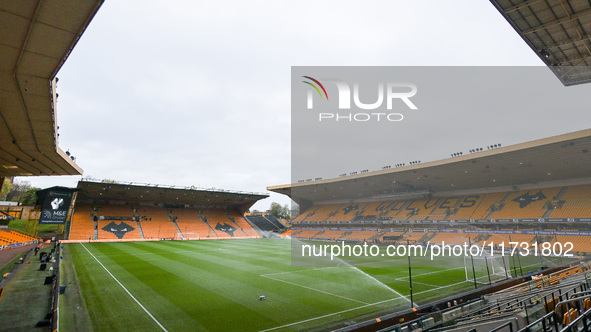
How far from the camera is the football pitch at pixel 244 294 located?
9.27 m

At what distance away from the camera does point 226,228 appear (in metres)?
57.6

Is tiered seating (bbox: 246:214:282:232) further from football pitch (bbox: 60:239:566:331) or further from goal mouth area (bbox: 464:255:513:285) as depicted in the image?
goal mouth area (bbox: 464:255:513:285)

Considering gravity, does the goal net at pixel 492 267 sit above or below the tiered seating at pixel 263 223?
below

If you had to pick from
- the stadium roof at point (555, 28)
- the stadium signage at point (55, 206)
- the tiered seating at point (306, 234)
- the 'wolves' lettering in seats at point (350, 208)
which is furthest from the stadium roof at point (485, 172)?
the stadium signage at point (55, 206)

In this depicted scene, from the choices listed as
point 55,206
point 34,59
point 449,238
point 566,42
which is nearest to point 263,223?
point 449,238

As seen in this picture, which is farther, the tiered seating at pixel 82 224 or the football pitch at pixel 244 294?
the tiered seating at pixel 82 224

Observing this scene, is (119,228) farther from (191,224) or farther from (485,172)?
(485,172)

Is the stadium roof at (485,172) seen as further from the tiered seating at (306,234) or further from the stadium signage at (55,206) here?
the stadium signage at (55,206)

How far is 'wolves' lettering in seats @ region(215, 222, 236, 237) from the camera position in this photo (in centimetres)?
5630

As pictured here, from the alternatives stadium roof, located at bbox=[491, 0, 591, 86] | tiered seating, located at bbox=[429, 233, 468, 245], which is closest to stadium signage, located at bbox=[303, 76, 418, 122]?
stadium roof, located at bbox=[491, 0, 591, 86]

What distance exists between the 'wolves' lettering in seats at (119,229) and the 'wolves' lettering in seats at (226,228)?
15354 millimetres

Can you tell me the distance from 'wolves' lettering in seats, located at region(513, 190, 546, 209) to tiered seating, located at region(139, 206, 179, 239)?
5112 centimetres

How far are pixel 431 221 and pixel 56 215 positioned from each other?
4401 cm

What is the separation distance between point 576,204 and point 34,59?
143ft
